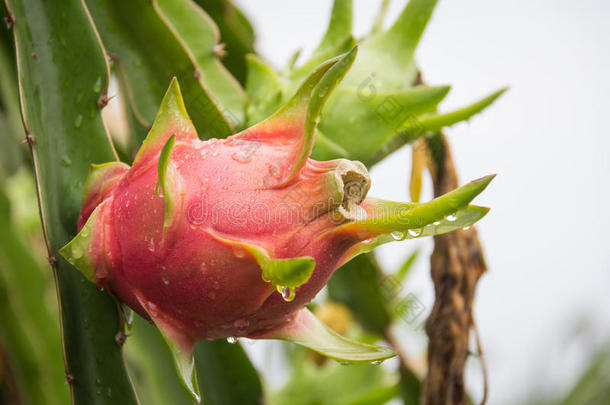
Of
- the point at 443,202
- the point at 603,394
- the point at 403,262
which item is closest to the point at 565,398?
the point at 603,394

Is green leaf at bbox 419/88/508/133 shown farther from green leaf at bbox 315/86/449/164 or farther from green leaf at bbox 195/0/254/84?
green leaf at bbox 195/0/254/84

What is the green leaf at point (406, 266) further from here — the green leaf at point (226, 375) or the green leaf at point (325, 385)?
the green leaf at point (226, 375)

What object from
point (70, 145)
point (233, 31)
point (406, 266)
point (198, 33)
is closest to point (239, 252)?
point (70, 145)

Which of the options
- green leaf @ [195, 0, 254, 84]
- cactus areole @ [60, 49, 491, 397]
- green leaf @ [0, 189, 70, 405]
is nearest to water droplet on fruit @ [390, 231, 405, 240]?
cactus areole @ [60, 49, 491, 397]

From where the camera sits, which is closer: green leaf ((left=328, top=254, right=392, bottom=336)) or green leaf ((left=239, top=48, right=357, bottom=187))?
green leaf ((left=239, top=48, right=357, bottom=187))

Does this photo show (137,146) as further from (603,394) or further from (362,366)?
(603,394)
